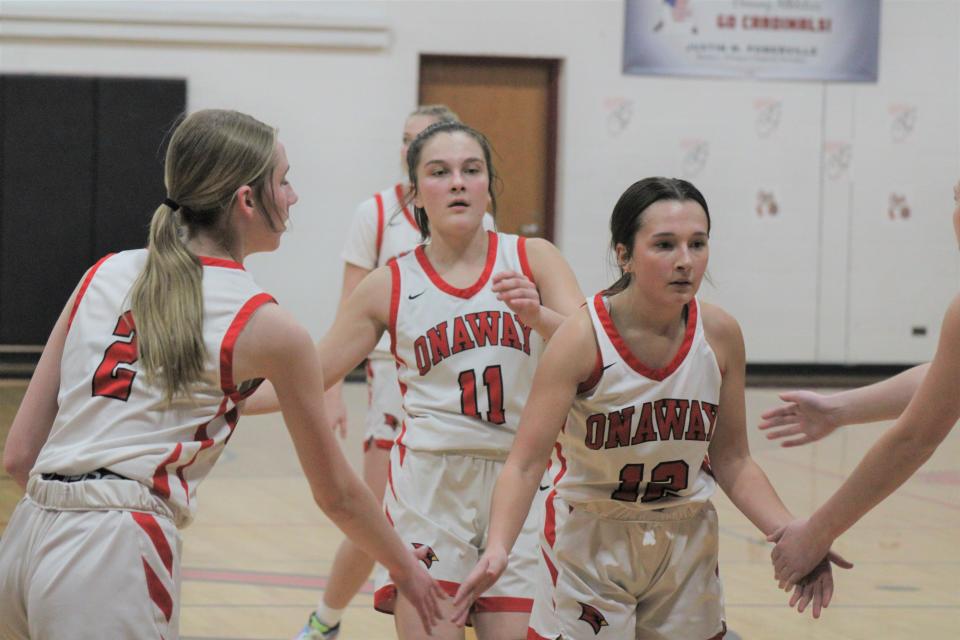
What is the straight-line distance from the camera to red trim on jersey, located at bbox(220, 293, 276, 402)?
7.84 ft

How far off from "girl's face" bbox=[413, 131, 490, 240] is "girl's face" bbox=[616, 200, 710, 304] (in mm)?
817

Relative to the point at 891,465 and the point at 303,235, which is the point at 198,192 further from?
the point at 303,235

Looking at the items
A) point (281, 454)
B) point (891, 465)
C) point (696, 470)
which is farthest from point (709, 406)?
point (281, 454)

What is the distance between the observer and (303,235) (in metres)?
12.6

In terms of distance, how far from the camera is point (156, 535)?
2352mm

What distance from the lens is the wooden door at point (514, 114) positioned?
504 inches

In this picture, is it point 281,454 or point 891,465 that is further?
point 281,454

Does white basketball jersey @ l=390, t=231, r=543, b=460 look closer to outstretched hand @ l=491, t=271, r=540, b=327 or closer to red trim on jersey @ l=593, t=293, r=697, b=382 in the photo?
outstretched hand @ l=491, t=271, r=540, b=327

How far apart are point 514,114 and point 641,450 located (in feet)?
33.4

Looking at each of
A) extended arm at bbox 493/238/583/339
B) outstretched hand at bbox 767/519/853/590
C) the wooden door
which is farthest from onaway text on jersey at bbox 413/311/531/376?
the wooden door

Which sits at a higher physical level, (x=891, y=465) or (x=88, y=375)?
(x=88, y=375)

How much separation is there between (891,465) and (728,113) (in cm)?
1053

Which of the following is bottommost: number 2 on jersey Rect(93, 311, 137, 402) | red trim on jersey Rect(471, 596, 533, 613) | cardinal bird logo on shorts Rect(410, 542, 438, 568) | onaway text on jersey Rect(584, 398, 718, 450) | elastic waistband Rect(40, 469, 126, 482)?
red trim on jersey Rect(471, 596, 533, 613)

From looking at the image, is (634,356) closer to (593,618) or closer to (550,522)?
(550,522)
